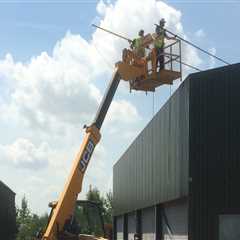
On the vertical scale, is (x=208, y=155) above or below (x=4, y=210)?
above

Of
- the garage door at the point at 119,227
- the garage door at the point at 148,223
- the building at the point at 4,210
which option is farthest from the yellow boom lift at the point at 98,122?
the garage door at the point at 119,227

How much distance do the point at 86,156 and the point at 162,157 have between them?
4.25 meters

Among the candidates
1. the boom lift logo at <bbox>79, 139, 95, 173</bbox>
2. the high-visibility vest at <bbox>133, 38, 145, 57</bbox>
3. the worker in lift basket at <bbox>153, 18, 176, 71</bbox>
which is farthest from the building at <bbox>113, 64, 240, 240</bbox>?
the high-visibility vest at <bbox>133, 38, 145, 57</bbox>

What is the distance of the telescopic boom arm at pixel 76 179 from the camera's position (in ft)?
66.7

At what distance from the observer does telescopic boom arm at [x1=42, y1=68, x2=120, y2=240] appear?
20328mm

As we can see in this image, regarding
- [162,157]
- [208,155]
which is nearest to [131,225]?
[162,157]

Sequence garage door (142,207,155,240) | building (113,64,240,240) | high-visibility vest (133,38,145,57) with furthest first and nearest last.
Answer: garage door (142,207,155,240)
high-visibility vest (133,38,145,57)
building (113,64,240,240)

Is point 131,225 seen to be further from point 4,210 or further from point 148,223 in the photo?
point 148,223

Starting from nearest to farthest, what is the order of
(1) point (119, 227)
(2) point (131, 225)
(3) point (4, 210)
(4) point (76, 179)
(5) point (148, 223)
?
(4) point (76, 179), (5) point (148, 223), (3) point (4, 210), (2) point (131, 225), (1) point (119, 227)

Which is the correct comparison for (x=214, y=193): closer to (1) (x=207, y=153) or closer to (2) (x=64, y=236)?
(1) (x=207, y=153)

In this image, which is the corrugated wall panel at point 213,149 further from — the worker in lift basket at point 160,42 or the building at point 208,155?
the worker in lift basket at point 160,42

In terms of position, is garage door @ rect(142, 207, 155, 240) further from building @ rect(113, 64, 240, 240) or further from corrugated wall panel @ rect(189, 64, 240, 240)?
corrugated wall panel @ rect(189, 64, 240, 240)

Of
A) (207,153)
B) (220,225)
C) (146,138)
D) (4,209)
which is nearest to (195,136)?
(207,153)

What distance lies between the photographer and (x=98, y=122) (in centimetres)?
2312
